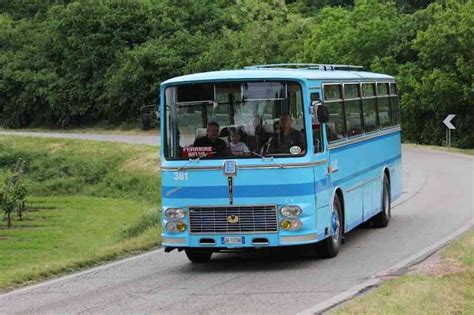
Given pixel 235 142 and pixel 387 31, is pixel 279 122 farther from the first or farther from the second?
pixel 387 31

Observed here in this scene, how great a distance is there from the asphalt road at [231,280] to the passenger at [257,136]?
1.80 meters

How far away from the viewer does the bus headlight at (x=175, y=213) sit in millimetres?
13078

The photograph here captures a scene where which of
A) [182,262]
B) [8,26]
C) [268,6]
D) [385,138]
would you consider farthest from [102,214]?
[8,26]

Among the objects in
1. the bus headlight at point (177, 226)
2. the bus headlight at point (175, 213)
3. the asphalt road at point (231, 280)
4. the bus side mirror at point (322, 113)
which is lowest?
the asphalt road at point (231, 280)

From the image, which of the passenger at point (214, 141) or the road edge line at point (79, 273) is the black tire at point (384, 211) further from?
the passenger at point (214, 141)

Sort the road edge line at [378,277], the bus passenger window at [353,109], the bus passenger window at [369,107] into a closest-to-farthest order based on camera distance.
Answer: the road edge line at [378,277]
the bus passenger window at [353,109]
the bus passenger window at [369,107]

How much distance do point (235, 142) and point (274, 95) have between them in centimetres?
87

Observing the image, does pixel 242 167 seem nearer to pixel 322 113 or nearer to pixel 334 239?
pixel 322 113

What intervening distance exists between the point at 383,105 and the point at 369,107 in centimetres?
151

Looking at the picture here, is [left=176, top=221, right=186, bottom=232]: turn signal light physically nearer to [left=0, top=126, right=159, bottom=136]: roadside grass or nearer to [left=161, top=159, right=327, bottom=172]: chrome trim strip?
[left=161, top=159, right=327, bottom=172]: chrome trim strip

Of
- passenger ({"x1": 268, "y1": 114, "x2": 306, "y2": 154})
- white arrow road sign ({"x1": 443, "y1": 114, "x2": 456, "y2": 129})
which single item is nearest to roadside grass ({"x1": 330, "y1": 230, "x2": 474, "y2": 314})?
passenger ({"x1": 268, "y1": 114, "x2": 306, "y2": 154})

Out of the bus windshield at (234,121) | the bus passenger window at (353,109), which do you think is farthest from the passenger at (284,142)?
the bus passenger window at (353,109)

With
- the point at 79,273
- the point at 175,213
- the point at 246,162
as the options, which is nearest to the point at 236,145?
the point at 246,162

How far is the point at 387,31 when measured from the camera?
170 feet
